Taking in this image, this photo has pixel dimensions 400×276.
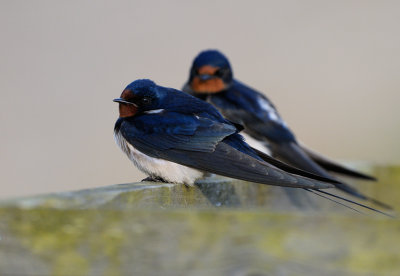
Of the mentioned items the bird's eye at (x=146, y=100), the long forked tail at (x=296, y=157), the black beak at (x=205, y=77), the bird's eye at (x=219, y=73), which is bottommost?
the long forked tail at (x=296, y=157)

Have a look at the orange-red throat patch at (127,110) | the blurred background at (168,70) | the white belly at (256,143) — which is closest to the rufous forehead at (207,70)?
the white belly at (256,143)

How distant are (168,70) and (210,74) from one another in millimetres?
3493

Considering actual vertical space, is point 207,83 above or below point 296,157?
above

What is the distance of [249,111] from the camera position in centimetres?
382

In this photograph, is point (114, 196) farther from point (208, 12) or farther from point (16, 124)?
point (208, 12)

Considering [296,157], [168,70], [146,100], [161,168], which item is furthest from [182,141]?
[168,70]

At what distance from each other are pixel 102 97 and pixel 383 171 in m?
4.58

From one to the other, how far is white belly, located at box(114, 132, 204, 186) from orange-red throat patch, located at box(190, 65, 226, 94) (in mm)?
1379

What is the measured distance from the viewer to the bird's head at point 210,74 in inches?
157

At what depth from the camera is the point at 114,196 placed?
1599 mm

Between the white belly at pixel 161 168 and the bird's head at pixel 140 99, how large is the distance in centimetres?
10

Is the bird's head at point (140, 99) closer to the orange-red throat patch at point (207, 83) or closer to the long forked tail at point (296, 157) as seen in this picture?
the long forked tail at point (296, 157)

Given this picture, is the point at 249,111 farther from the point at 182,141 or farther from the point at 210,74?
the point at 182,141

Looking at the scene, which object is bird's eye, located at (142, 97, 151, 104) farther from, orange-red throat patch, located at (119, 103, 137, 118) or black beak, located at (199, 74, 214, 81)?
black beak, located at (199, 74, 214, 81)
